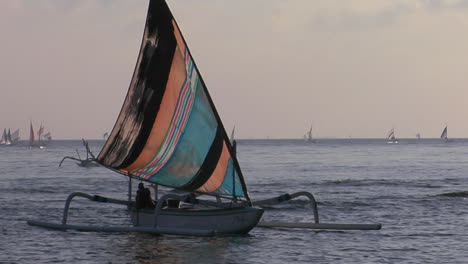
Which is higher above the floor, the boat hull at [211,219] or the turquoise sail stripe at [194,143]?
the turquoise sail stripe at [194,143]

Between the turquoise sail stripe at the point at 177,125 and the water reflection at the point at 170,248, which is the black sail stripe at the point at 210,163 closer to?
the turquoise sail stripe at the point at 177,125

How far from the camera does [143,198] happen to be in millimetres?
33469

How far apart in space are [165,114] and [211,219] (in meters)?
4.66

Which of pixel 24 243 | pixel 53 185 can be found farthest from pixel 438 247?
pixel 53 185

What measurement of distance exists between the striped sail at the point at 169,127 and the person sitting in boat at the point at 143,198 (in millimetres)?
721

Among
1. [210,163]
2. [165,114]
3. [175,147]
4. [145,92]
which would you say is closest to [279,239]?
[210,163]

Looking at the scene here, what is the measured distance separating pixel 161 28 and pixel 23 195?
31611mm

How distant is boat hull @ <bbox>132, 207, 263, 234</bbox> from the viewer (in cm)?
3141

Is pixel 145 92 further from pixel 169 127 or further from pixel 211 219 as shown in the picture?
pixel 211 219

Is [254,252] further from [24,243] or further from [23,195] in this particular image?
[23,195]

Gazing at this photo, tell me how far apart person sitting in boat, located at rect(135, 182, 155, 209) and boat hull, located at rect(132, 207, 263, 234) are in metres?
0.60

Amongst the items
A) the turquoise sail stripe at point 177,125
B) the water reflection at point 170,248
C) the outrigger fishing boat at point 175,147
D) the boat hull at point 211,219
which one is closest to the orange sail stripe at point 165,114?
the outrigger fishing boat at point 175,147

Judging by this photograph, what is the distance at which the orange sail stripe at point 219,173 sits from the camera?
3158 cm

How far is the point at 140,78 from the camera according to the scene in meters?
34.4
